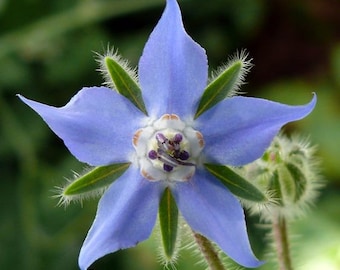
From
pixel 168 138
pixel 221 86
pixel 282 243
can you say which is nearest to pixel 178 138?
pixel 168 138

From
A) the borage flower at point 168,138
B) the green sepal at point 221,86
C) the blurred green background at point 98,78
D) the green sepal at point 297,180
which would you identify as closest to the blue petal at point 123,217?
the borage flower at point 168,138

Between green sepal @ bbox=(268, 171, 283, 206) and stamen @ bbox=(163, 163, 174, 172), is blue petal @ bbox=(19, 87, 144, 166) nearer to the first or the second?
stamen @ bbox=(163, 163, 174, 172)

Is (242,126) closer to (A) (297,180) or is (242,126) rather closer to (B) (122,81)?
(B) (122,81)

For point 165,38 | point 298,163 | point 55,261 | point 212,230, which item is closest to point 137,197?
point 212,230

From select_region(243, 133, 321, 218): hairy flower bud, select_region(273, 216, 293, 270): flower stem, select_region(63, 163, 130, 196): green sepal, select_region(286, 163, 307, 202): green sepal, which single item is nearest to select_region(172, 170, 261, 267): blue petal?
select_region(63, 163, 130, 196): green sepal

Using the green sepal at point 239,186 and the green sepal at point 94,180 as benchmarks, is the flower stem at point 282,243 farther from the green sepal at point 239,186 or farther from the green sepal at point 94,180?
the green sepal at point 94,180

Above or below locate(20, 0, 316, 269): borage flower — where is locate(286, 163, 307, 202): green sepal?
above
